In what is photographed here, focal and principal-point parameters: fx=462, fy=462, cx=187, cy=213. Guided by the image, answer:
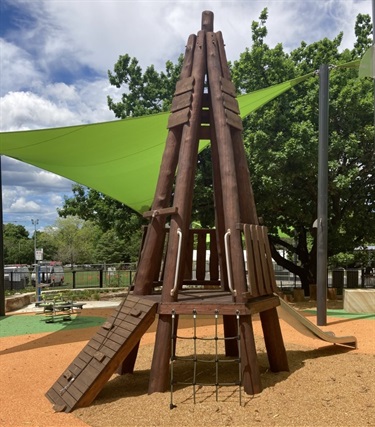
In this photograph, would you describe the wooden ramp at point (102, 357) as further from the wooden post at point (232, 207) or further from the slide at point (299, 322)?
the slide at point (299, 322)

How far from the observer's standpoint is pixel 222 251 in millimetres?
7734

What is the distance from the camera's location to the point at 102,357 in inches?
228

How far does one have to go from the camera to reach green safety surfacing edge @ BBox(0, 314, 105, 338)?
11805mm

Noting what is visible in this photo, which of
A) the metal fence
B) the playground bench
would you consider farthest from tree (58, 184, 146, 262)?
the playground bench

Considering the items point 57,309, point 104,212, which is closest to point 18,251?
point 104,212

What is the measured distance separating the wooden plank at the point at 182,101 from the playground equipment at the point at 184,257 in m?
0.02

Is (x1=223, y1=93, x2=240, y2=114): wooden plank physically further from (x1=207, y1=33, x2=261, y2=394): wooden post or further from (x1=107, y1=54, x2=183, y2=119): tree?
(x1=107, y1=54, x2=183, y2=119): tree

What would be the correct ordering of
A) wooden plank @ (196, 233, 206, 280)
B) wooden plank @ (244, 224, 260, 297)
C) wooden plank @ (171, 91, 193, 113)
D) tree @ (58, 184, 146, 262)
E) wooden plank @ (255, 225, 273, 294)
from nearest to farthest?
wooden plank @ (244, 224, 260, 297), wooden plank @ (255, 225, 273, 294), wooden plank @ (171, 91, 193, 113), wooden plank @ (196, 233, 206, 280), tree @ (58, 184, 146, 262)

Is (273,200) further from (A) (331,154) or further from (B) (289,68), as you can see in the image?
(B) (289,68)

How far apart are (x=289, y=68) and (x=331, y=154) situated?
3.93 meters

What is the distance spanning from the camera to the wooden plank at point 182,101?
264 inches

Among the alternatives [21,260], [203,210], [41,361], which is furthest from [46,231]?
[41,361]

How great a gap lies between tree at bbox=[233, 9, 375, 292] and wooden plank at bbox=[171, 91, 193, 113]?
791 cm

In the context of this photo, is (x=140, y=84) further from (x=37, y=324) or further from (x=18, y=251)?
(x=18, y=251)
